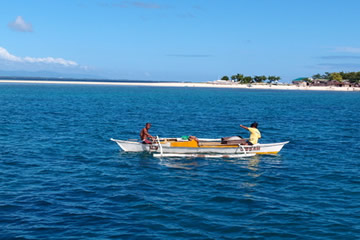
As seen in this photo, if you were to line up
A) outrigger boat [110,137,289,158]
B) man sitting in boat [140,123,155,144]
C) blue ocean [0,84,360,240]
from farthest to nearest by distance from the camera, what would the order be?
man sitting in boat [140,123,155,144]
outrigger boat [110,137,289,158]
blue ocean [0,84,360,240]

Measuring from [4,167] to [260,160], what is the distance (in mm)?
15364

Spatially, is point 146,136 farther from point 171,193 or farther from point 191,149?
point 171,193

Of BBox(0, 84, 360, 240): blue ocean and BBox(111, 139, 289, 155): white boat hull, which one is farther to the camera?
BBox(111, 139, 289, 155): white boat hull

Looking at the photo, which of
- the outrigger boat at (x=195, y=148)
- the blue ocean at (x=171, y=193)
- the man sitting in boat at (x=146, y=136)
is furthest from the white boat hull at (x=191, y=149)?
the blue ocean at (x=171, y=193)

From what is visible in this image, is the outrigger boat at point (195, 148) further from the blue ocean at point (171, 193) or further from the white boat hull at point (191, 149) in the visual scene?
the blue ocean at point (171, 193)

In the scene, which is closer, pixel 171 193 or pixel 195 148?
pixel 171 193

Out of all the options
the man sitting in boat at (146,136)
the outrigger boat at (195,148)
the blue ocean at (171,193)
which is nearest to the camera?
the blue ocean at (171,193)

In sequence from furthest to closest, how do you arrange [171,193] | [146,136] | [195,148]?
[146,136], [195,148], [171,193]

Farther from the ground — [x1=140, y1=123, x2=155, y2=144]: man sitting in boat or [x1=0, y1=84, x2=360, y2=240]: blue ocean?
[x1=140, y1=123, x2=155, y2=144]: man sitting in boat

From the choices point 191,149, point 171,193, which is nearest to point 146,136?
point 191,149

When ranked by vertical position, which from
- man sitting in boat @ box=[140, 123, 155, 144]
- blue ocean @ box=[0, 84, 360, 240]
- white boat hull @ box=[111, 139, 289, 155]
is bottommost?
blue ocean @ box=[0, 84, 360, 240]

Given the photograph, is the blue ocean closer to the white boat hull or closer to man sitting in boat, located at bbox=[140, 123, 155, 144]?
the white boat hull

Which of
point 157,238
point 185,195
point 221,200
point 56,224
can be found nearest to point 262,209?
point 221,200

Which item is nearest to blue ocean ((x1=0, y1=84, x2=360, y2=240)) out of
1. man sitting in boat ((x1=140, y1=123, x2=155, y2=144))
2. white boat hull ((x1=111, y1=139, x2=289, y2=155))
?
white boat hull ((x1=111, y1=139, x2=289, y2=155))
